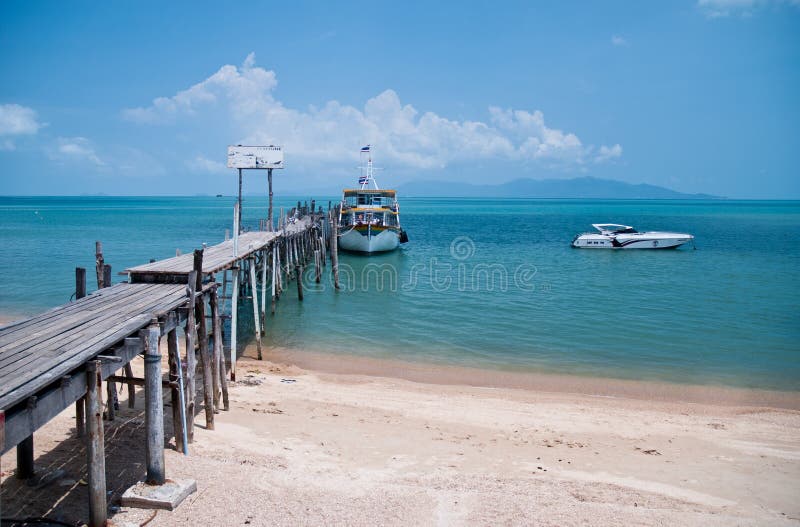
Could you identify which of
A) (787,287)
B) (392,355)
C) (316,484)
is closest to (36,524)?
(316,484)

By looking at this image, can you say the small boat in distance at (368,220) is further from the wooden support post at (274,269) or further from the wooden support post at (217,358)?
the wooden support post at (217,358)

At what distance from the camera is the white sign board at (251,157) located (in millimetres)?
21438

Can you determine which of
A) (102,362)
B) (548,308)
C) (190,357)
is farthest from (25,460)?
(548,308)

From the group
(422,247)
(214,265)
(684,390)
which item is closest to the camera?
(214,265)

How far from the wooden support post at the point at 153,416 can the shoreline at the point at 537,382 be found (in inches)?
286

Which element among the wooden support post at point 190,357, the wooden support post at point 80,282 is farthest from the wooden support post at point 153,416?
the wooden support post at point 80,282

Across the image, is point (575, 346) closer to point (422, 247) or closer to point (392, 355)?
point (392, 355)

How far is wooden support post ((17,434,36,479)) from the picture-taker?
640cm

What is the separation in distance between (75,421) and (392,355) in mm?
8288

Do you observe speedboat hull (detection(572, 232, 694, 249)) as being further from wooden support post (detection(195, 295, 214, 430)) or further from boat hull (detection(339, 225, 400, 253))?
wooden support post (detection(195, 295, 214, 430))

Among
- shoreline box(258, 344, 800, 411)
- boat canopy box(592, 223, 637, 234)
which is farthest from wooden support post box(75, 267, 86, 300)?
boat canopy box(592, 223, 637, 234)

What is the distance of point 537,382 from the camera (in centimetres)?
1343

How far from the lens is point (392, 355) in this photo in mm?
15430

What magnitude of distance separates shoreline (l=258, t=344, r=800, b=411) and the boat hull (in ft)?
62.5
